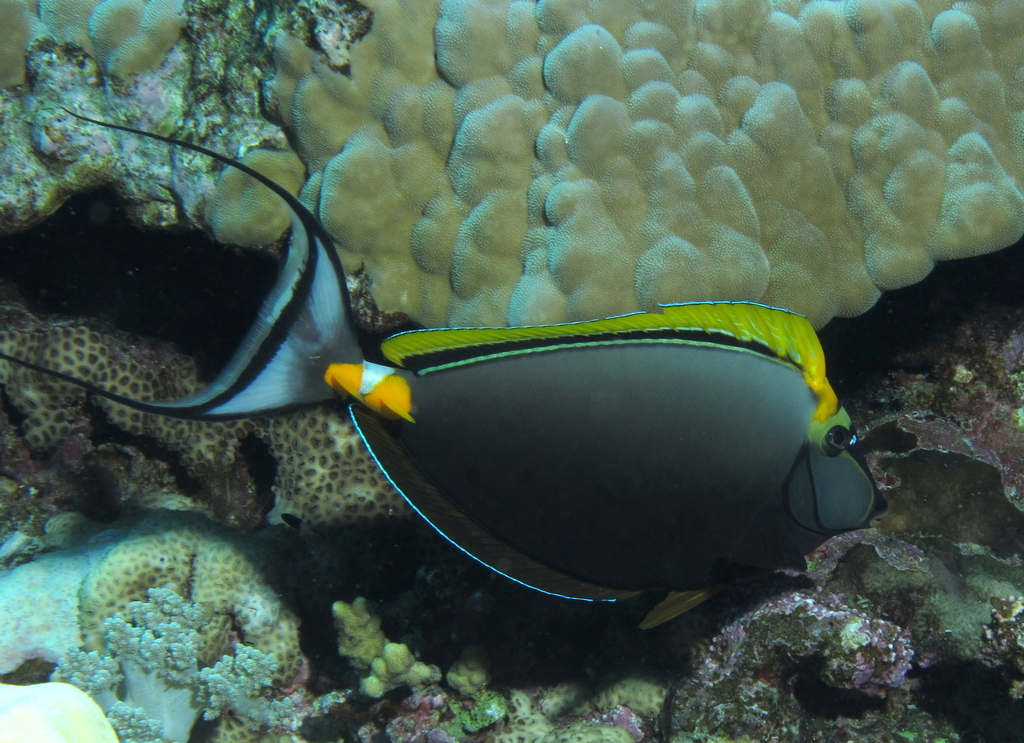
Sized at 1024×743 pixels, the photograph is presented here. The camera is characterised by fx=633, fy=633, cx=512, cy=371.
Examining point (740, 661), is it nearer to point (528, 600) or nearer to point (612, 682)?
point (612, 682)

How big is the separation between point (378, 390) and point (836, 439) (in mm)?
1199

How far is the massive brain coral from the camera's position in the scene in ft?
7.64

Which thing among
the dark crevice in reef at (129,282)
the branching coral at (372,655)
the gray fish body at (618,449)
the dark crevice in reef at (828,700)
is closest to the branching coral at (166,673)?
the branching coral at (372,655)

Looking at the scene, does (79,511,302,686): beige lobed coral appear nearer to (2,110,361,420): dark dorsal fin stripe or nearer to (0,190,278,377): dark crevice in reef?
(0,190,278,377): dark crevice in reef

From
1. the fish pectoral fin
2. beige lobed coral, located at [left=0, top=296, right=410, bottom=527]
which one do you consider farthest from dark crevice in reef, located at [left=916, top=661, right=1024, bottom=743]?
beige lobed coral, located at [left=0, top=296, right=410, bottom=527]

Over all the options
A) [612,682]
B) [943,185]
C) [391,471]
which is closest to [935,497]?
[943,185]

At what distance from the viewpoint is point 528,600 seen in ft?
9.80

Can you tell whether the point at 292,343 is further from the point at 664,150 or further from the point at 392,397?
the point at 664,150

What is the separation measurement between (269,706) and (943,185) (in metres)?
3.60

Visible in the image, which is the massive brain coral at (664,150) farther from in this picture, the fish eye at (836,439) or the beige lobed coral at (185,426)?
the beige lobed coral at (185,426)

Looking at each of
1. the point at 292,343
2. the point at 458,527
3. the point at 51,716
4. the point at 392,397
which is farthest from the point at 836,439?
the point at 51,716

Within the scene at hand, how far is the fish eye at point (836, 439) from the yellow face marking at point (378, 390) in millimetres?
1087

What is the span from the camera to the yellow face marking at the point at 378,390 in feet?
5.03

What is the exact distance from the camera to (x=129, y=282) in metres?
3.38
